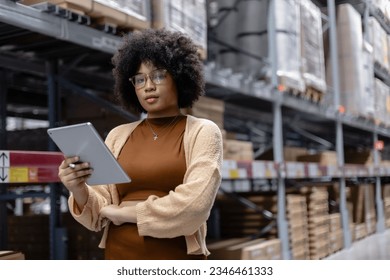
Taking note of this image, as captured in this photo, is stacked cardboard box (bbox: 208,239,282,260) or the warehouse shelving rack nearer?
the warehouse shelving rack

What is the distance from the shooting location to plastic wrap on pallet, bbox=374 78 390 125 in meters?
5.32

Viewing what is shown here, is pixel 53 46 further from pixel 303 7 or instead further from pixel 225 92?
pixel 303 7

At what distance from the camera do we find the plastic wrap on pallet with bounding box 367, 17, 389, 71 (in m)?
3.89

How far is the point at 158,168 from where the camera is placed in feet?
3.67

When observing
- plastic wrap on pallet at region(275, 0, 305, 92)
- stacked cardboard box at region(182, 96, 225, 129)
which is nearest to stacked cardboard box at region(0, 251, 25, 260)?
stacked cardboard box at region(182, 96, 225, 129)

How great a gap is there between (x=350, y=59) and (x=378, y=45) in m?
0.59

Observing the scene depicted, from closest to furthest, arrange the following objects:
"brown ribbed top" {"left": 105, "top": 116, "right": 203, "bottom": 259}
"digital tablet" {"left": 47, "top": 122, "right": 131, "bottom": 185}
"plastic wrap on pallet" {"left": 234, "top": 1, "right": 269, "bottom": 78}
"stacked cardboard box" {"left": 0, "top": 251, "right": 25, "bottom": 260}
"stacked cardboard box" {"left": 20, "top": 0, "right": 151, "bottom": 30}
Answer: "digital tablet" {"left": 47, "top": 122, "right": 131, "bottom": 185} < "brown ribbed top" {"left": 105, "top": 116, "right": 203, "bottom": 259} < "stacked cardboard box" {"left": 0, "top": 251, "right": 25, "bottom": 260} < "stacked cardboard box" {"left": 20, "top": 0, "right": 151, "bottom": 30} < "plastic wrap on pallet" {"left": 234, "top": 1, "right": 269, "bottom": 78}

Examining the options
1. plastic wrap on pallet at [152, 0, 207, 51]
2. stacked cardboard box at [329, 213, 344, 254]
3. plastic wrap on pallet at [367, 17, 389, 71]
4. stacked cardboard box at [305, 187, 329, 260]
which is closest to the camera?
plastic wrap on pallet at [152, 0, 207, 51]

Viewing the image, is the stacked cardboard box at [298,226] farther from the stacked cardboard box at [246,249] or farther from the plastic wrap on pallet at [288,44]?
the plastic wrap on pallet at [288,44]

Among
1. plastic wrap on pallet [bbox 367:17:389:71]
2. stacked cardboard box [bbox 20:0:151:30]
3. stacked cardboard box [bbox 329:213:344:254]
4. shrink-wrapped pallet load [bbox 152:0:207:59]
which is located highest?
plastic wrap on pallet [bbox 367:17:389:71]

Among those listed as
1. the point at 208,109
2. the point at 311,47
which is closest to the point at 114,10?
the point at 208,109

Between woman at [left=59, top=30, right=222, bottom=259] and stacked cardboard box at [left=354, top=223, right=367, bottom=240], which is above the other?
woman at [left=59, top=30, right=222, bottom=259]

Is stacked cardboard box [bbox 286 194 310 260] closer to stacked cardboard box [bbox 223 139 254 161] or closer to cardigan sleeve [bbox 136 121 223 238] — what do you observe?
stacked cardboard box [bbox 223 139 254 161]

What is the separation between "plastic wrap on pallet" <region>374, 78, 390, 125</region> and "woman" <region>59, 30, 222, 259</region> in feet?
14.5
